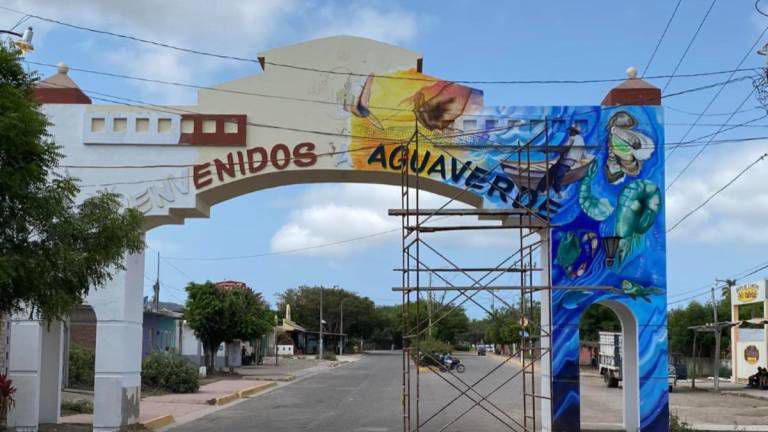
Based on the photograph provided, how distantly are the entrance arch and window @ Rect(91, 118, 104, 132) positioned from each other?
2 cm

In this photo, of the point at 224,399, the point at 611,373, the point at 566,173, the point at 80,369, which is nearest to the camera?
the point at 566,173

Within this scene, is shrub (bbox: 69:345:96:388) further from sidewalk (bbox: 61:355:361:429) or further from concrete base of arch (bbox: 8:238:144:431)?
concrete base of arch (bbox: 8:238:144:431)

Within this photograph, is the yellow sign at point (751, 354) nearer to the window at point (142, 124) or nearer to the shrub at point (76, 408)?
the shrub at point (76, 408)

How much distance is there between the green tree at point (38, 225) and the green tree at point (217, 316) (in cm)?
3032

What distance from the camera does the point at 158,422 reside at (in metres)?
19.5

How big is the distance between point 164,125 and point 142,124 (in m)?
0.45

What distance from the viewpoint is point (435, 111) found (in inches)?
642

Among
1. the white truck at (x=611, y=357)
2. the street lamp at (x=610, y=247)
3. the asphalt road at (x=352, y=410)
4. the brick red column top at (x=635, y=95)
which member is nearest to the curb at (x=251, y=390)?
the asphalt road at (x=352, y=410)

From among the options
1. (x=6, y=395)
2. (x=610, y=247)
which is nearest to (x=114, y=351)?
(x=6, y=395)

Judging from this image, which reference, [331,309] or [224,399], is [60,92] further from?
[331,309]

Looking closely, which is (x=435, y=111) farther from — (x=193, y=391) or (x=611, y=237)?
(x=193, y=391)

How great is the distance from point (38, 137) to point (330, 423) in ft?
37.8

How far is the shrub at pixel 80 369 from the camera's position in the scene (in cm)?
3102

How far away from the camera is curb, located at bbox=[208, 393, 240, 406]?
89.8ft
